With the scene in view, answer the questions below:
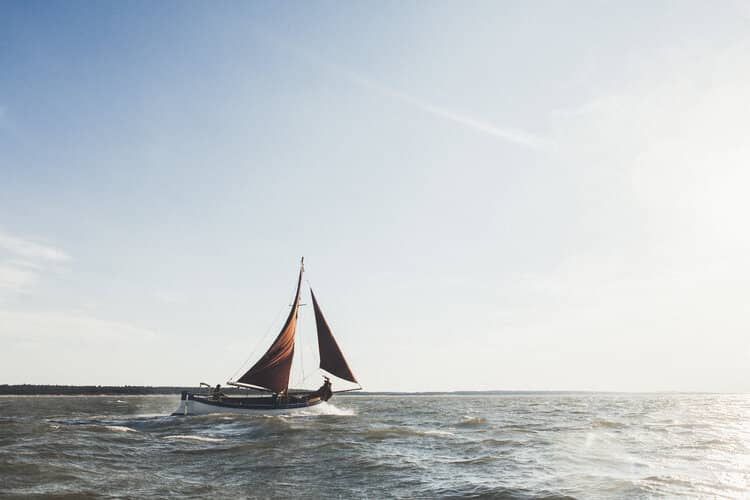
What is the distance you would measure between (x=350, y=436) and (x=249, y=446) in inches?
295

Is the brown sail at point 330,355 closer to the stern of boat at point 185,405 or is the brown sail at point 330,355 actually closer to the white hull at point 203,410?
the white hull at point 203,410

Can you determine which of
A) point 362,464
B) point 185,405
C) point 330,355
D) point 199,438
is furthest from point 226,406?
point 362,464

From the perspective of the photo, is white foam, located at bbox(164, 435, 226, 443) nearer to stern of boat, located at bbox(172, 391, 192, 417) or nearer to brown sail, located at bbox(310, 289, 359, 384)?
stern of boat, located at bbox(172, 391, 192, 417)

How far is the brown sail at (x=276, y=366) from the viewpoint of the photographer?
48.1 metres

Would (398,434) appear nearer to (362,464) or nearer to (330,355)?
(362,464)

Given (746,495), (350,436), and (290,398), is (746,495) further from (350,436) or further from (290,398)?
(290,398)

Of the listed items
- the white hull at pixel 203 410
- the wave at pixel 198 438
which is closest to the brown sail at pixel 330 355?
the white hull at pixel 203 410

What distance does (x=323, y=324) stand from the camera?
166 ft

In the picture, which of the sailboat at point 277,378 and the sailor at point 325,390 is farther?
the sailor at point 325,390

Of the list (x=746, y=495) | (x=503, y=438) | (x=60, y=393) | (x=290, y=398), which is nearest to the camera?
(x=746, y=495)

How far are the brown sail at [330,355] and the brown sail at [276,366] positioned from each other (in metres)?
3.08

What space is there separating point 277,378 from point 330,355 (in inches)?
216

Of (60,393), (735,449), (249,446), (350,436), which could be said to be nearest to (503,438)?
(350,436)

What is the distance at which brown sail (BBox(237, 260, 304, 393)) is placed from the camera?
48094 millimetres
